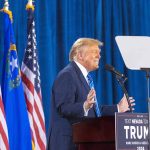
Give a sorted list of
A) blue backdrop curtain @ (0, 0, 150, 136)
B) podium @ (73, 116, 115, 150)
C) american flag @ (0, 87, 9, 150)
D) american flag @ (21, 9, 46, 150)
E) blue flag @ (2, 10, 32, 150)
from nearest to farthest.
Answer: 1. podium @ (73, 116, 115, 150)
2. american flag @ (0, 87, 9, 150)
3. blue flag @ (2, 10, 32, 150)
4. american flag @ (21, 9, 46, 150)
5. blue backdrop curtain @ (0, 0, 150, 136)

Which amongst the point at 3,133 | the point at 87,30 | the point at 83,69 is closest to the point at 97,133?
the point at 83,69

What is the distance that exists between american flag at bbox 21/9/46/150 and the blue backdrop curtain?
61 cm

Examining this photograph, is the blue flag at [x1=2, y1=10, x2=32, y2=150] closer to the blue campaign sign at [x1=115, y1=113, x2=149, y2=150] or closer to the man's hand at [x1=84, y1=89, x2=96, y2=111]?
the man's hand at [x1=84, y1=89, x2=96, y2=111]

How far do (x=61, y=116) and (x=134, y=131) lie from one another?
879 millimetres

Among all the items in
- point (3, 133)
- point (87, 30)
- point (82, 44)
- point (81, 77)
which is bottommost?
point (3, 133)

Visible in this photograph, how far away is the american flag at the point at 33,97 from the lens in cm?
387

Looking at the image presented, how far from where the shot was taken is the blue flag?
375 cm

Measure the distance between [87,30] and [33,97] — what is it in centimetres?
146

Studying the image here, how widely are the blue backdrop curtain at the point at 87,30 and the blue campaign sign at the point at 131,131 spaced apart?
2.43 meters

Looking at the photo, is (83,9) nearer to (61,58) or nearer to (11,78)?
(61,58)

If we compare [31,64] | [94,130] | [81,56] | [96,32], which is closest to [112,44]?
[96,32]

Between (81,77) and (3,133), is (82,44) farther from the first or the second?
(3,133)

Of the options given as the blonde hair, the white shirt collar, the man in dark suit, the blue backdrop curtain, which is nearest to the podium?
the man in dark suit

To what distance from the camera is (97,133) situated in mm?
2455
